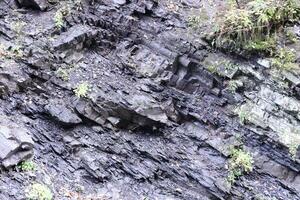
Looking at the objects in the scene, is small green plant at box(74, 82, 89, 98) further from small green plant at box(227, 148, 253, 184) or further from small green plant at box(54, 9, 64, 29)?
small green plant at box(227, 148, 253, 184)

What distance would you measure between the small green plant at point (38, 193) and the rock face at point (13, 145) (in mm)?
564

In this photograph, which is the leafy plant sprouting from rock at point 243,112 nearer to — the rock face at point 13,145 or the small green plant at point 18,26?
the rock face at point 13,145

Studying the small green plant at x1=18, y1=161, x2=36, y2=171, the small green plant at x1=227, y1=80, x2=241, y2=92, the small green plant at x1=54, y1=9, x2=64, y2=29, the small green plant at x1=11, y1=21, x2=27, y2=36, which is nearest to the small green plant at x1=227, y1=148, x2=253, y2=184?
the small green plant at x1=227, y1=80, x2=241, y2=92

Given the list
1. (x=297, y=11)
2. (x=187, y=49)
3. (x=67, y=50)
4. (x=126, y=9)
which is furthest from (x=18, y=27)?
(x=297, y=11)

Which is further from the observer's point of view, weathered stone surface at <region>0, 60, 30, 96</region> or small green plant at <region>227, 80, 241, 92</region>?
small green plant at <region>227, 80, 241, 92</region>

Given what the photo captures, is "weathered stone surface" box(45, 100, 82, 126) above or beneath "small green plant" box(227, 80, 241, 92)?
beneath

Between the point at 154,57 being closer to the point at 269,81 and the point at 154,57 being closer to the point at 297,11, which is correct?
the point at 269,81

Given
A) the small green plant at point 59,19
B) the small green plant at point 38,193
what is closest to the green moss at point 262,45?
the small green plant at point 59,19

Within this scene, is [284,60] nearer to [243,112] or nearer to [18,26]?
[243,112]

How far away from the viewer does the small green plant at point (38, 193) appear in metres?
7.19

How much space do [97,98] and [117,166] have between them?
1.52 m

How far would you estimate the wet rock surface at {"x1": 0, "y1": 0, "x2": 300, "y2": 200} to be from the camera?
8.23 m

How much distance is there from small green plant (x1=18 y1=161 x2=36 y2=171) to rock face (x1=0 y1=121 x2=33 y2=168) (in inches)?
3.1

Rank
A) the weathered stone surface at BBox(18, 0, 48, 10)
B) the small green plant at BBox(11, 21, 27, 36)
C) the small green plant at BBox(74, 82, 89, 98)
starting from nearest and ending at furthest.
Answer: the small green plant at BBox(74, 82, 89, 98)
the small green plant at BBox(11, 21, 27, 36)
the weathered stone surface at BBox(18, 0, 48, 10)
